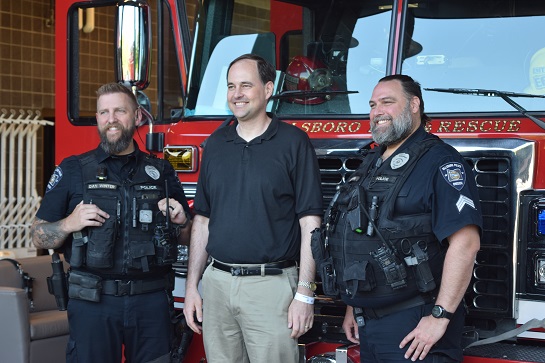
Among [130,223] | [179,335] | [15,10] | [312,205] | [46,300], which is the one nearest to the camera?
[312,205]

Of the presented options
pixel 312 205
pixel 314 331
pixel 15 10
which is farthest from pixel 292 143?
pixel 15 10

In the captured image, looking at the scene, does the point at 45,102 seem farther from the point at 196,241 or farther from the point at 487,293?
the point at 487,293

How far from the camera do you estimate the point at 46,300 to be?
7.01 metres

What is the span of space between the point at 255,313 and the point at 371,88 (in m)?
1.31

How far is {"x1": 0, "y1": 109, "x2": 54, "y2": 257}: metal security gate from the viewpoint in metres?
10.2

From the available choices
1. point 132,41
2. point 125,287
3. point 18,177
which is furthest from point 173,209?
point 18,177

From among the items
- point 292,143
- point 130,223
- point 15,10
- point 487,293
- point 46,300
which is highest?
point 15,10

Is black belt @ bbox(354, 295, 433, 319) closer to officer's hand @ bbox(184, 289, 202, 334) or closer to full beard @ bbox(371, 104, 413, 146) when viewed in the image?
full beard @ bbox(371, 104, 413, 146)

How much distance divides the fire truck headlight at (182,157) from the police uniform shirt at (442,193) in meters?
1.48

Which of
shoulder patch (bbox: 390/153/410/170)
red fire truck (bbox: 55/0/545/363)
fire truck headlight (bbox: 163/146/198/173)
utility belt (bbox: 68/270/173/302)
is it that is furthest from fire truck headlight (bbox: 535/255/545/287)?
fire truck headlight (bbox: 163/146/198/173)

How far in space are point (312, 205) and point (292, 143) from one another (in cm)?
28

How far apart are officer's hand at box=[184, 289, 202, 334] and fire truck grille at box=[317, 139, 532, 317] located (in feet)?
3.96

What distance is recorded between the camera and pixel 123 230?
434cm

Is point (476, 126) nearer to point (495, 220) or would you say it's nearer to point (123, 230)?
point (495, 220)
